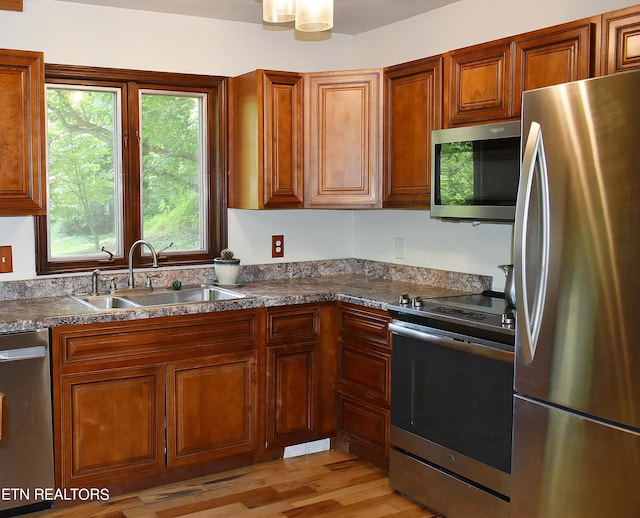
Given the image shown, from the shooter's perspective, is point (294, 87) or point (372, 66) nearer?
point (294, 87)

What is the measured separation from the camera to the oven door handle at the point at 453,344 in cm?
277

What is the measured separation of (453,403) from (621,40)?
61.1 inches

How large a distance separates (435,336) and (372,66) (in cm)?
202

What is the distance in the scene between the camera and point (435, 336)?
3.07 meters

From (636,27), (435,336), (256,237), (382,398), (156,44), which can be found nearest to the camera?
(636,27)

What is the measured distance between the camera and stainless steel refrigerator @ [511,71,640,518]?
229 centimetres

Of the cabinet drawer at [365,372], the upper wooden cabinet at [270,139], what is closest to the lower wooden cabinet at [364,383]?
the cabinet drawer at [365,372]

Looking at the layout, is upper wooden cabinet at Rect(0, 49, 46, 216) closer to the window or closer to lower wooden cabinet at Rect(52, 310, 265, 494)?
the window

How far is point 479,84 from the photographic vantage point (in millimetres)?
3215

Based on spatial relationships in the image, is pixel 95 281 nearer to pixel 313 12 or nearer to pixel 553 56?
pixel 313 12

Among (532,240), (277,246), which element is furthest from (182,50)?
(532,240)

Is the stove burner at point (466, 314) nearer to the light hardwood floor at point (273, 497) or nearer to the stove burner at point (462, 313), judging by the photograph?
the stove burner at point (462, 313)

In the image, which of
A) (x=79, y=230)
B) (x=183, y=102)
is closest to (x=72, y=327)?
(x=79, y=230)

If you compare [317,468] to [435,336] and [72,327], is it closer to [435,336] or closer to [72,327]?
[435,336]
